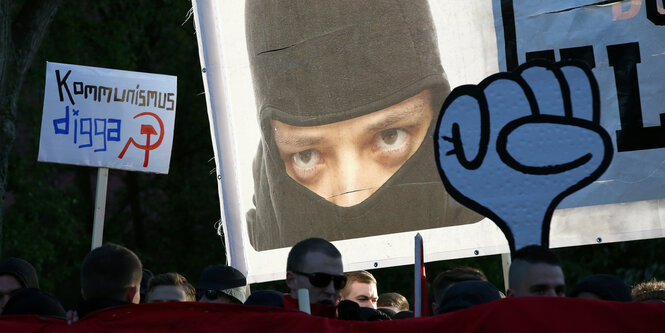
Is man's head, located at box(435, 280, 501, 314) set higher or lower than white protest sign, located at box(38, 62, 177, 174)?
lower

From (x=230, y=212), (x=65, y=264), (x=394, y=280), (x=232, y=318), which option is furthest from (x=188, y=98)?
(x=232, y=318)

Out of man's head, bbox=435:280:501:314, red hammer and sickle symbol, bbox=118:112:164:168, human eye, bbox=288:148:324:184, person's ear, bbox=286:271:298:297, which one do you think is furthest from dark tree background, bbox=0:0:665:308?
man's head, bbox=435:280:501:314

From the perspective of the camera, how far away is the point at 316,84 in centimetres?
556

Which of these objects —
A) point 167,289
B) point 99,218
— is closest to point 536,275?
point 167,289

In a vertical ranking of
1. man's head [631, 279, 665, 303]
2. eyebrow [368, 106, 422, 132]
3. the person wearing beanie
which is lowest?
man's head [631, 279, 665, 303]

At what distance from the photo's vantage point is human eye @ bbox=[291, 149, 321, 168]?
5.59 meters

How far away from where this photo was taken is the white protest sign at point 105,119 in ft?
19.3

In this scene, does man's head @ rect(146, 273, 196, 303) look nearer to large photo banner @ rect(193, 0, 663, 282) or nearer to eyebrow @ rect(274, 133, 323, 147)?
large photo banner @ rect(193, 0, 663, 282)

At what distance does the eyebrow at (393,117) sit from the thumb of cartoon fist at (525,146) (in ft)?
0.85

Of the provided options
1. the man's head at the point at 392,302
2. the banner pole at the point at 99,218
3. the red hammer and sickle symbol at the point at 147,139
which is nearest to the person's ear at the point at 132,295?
the banner pole at the point at 99,218

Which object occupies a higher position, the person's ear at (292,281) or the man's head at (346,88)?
the man's head at (346,88)

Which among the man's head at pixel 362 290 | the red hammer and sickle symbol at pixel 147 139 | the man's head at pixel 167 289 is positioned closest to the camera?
the man's head at pixel 167 289

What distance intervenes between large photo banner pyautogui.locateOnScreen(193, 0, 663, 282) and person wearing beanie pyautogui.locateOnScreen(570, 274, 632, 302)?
0.97m

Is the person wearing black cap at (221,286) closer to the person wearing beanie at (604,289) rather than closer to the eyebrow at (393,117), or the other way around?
the eyebrow at (393,117)
